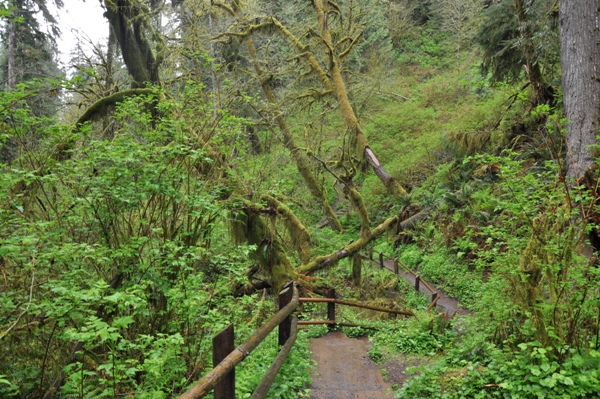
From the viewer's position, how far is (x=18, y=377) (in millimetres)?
4242

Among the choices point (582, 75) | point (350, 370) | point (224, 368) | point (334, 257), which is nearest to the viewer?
point (224, 368)

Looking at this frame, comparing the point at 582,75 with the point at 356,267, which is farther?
the point at 356,267

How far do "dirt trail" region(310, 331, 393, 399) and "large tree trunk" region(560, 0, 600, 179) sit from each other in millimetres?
5280

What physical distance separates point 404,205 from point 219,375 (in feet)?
53.3

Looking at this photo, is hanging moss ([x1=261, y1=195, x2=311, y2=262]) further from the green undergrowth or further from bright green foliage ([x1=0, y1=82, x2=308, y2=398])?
the green undergrowth

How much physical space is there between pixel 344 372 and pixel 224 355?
3.74m

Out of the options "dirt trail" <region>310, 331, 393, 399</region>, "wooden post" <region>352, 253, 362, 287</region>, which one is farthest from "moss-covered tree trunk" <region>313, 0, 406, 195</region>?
"dirt trail" <region>310, 331, 393, 399</region>

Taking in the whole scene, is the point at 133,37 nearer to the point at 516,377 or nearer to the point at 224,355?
the point at 224,355

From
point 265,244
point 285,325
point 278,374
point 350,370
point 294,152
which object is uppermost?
point 294,152

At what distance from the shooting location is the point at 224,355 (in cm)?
297

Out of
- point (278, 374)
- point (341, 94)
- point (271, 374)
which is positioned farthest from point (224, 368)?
point (341, 94)

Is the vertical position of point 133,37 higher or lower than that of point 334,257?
higher

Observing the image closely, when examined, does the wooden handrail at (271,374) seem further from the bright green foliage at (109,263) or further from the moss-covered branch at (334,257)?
the moss-covered branch at (334,257)

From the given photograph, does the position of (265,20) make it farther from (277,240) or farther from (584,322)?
(584,322)
